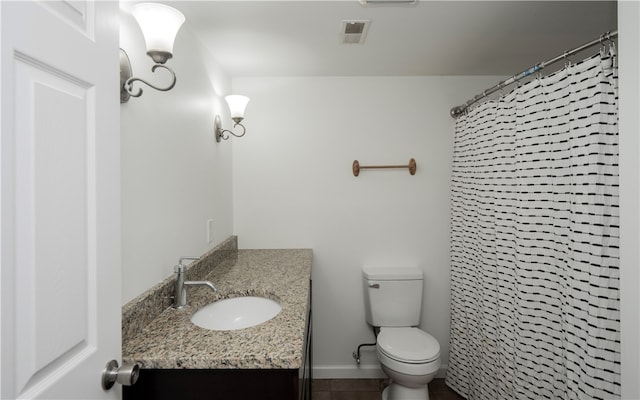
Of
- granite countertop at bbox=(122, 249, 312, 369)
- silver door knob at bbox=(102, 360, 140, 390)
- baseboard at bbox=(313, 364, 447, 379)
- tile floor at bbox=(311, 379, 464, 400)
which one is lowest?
tile floor at bbox=(311, 379, 464, 400)

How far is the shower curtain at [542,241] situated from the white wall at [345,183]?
29 centimetres

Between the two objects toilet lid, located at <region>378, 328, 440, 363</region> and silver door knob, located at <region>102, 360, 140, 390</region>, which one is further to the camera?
toilet lid, located at <region>378, 328, 440, 363</region>

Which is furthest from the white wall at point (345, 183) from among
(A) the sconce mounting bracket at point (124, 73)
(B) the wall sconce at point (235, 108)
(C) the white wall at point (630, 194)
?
(C) the white wall at point (630, 194)

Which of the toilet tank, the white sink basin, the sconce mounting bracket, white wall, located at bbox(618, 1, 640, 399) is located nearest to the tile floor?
the toilet tank

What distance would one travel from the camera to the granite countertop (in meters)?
0.91

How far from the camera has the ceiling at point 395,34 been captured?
4.82ft

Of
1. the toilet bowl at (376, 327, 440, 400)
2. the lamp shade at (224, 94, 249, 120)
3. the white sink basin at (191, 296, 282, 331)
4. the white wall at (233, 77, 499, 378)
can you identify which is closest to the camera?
the white sink basin at (191, 296, 282, 331)

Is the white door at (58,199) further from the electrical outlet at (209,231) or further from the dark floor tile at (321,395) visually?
the dark floor tile at (321,395)

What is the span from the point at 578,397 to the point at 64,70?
1.86 m

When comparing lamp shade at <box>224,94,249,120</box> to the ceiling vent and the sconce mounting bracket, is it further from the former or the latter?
the sconce mounting bracket

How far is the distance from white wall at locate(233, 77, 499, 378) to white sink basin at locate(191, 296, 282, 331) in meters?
0.93

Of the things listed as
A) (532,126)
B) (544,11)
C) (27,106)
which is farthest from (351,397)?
(544,11)

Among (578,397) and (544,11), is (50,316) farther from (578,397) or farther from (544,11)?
(544,11)

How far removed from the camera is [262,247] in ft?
7.90
